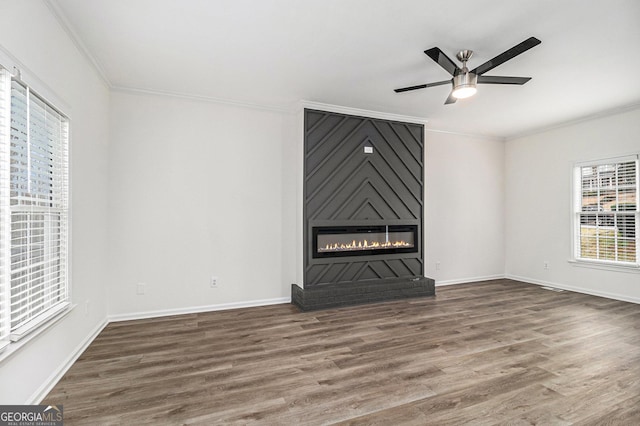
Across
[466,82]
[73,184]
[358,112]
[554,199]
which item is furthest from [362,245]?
[554,199]

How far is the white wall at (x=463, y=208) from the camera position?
5.36 metres

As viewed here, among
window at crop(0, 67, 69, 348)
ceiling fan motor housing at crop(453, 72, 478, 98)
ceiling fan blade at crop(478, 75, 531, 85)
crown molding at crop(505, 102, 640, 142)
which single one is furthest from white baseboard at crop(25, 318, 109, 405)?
crown molding at crop(505, 102, 640, 142)

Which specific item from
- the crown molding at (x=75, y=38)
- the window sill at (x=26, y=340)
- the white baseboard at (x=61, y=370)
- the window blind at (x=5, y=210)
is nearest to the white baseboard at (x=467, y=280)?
the white baseboard at (x=61, y=370)

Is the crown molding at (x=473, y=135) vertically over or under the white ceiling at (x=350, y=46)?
under

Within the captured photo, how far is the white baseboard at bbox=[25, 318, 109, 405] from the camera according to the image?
6.58 ft

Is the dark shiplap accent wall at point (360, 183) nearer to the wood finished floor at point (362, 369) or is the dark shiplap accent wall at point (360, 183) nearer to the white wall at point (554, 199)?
the wood finished floor at point (362, 369)

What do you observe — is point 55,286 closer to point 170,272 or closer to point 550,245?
point 170,272

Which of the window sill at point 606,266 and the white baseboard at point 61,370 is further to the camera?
the window sill at point 606,266

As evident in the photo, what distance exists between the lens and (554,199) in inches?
208

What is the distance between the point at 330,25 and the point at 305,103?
65.4 inches

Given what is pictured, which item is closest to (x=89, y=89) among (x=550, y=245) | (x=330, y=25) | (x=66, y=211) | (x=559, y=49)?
(x=66, y=211)

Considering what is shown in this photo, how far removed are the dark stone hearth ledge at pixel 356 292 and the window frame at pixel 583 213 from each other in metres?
2.57

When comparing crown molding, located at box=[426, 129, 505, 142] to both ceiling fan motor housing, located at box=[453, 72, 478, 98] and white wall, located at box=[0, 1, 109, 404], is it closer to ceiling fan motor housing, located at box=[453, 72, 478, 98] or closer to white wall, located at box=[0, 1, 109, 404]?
ceiling fan motor housing, located at box=[453, 72, 478, 98]

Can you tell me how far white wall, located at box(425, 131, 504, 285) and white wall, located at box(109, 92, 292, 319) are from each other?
2745 mm
